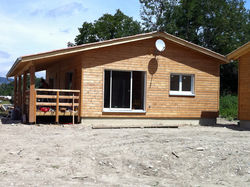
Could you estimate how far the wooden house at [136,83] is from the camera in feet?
45.1

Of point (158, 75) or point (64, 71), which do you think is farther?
point (64, 71)

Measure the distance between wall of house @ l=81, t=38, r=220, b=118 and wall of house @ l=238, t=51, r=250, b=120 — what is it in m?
1.49

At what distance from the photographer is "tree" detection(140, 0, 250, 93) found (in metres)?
36.0

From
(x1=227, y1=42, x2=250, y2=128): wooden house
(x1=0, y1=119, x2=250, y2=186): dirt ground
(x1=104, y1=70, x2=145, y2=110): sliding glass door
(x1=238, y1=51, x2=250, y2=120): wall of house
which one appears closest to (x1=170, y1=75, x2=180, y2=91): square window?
(x1=104, y1=70, x2=145, y2=110): sliding glass door

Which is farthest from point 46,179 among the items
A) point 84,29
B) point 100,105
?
point 84,29

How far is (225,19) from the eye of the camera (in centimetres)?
3644

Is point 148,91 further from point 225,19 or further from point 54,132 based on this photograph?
point 225,19

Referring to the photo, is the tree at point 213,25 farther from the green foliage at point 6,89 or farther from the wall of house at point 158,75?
the green foliage at point 6,89

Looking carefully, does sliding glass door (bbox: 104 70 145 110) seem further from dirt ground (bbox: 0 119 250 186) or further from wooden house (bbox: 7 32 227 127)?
dirt ground (bbox: 0 119 250 186)

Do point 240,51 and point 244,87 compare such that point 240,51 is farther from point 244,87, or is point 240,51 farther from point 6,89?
point 6,89

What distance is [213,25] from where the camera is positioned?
1475 inches

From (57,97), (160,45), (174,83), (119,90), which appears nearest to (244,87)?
(174,83)

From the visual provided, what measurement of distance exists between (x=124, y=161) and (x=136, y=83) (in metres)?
7.72

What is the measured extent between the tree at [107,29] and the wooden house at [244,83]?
94.4 feet
